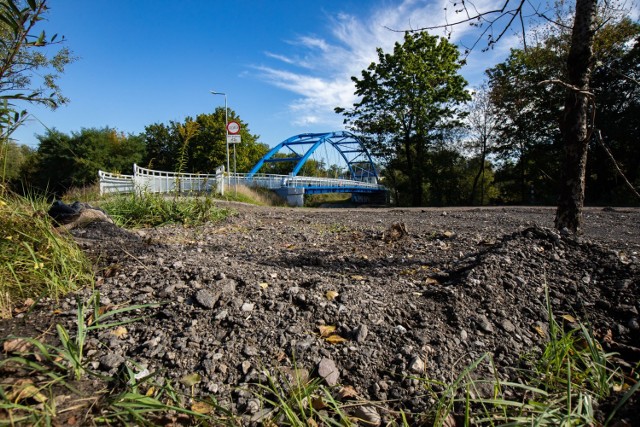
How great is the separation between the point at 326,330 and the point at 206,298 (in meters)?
0.58

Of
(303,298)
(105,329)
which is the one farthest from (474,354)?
(105,329)

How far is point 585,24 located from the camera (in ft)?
7.79

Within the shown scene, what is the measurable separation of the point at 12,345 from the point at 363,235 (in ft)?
10.2

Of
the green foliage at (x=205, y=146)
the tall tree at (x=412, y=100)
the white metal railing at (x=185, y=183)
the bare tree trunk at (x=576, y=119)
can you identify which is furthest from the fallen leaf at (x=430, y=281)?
the green foliage at (x=205, y=146)

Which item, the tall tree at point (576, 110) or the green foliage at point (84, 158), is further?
the green foliage at point (84, 158)

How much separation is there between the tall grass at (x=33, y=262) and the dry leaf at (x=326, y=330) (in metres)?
1.22

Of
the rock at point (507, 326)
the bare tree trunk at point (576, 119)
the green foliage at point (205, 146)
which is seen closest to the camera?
the rock at point (507, 326)

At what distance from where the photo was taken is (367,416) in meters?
1.03

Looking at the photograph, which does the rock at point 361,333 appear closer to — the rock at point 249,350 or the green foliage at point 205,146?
the rock at point 249,350

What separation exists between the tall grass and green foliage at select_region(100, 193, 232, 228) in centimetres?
272

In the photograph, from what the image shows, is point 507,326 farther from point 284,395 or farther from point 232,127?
point 232,127

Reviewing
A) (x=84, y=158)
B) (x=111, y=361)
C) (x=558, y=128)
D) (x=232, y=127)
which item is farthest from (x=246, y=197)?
(x=84, y=158)

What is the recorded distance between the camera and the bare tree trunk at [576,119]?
237 cm

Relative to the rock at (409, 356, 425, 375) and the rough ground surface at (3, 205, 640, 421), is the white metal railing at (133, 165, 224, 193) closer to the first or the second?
the rough ground surface at (3, 205, 640, 421)
